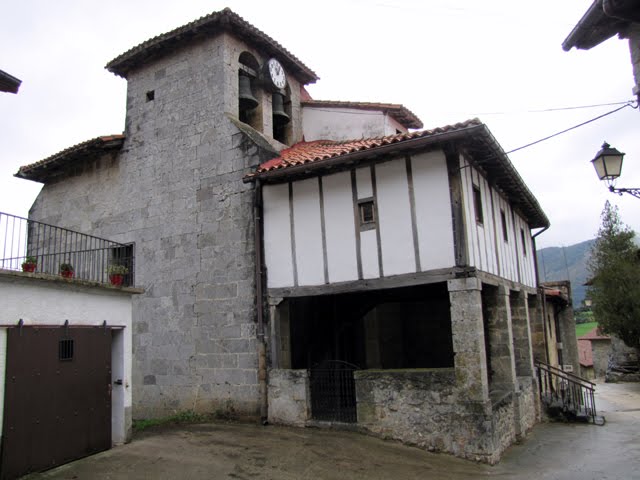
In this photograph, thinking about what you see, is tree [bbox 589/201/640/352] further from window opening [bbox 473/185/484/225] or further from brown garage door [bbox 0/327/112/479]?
brown garage door [bbox 0/327/112/479]

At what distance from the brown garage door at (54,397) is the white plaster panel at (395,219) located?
4544mm

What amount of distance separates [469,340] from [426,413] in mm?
1300

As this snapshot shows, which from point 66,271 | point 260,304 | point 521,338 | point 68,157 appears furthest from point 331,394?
point 68,157

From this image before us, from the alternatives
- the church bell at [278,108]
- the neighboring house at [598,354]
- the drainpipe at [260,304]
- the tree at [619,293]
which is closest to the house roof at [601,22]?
the drainpipe at [260,304]

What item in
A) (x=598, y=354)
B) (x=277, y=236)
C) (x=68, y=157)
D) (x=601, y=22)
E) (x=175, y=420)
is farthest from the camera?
(x=598, y=354)

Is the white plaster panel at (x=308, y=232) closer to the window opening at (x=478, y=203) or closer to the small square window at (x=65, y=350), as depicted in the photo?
the window opening at (x=478, y=203)

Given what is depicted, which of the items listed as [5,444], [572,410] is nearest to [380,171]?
[5,444]

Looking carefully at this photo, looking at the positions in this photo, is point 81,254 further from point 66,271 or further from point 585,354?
point 585,354

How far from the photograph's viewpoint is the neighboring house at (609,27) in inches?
196

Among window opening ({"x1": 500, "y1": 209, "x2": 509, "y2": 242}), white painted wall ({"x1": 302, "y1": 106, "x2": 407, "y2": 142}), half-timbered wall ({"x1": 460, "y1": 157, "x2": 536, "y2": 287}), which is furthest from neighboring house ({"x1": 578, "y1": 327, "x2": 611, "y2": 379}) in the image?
white painted wall ({"x1": 302, "y1": 106, "x2": 407, "y2": 142})

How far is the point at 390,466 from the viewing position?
6949mm

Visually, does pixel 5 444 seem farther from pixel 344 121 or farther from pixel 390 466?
pixel 344 121

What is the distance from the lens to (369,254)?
854 centimetres

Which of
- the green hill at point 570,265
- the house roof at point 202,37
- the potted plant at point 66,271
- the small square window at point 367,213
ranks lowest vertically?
the potted plant at point 66,271
